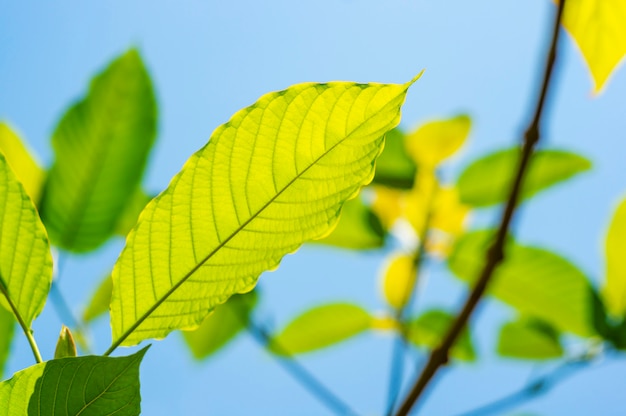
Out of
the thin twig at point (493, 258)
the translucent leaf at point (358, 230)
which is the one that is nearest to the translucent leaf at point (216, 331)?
the translucent leaf at point (358, 230)

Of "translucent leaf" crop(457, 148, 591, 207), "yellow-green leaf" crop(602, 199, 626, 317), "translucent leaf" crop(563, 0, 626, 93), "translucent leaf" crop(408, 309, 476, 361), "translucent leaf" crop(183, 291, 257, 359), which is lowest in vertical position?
"translucent leaf" crop(408, 309, 476, 361)

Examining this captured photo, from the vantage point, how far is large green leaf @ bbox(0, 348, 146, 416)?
0.38 m

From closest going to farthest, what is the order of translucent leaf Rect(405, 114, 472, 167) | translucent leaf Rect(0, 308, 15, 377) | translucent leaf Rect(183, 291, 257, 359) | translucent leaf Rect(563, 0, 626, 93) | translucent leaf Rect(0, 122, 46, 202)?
translucent leaf Rect(563, 0, 626, 93), translucent leaf Rect(0, 308, 15, 377), translucent leaf Rect(0, 122, 46, 202), translucent leaf Rect(405, 114, 472, 167), translucent leaf Rect(183, 291, 257, 359)

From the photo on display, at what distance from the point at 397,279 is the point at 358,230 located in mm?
145

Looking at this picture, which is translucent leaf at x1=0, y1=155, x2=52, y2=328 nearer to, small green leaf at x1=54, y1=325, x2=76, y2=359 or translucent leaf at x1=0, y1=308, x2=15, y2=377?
small green leaf at x1=54, y1=325, x2=76, y2=359

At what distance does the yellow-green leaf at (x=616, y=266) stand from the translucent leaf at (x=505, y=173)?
0.35ft

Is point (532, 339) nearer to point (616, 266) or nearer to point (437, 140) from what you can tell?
point (616, 266)

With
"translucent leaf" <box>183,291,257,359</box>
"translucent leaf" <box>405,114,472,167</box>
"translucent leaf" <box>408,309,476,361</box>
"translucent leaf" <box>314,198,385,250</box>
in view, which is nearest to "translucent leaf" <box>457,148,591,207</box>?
"translucent leaf" <box>405,114,472,167</box>

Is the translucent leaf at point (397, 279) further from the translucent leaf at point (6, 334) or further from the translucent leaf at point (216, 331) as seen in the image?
the translucent leaf at point (6, 334)

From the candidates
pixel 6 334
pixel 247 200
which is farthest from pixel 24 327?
pixel 6 334

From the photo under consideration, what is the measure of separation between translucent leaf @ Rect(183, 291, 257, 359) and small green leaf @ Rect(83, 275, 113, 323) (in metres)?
0.17

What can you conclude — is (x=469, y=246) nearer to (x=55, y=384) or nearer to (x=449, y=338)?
(x=449, y=338)

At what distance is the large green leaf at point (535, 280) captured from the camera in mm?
1100

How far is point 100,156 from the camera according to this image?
34.8 inches
